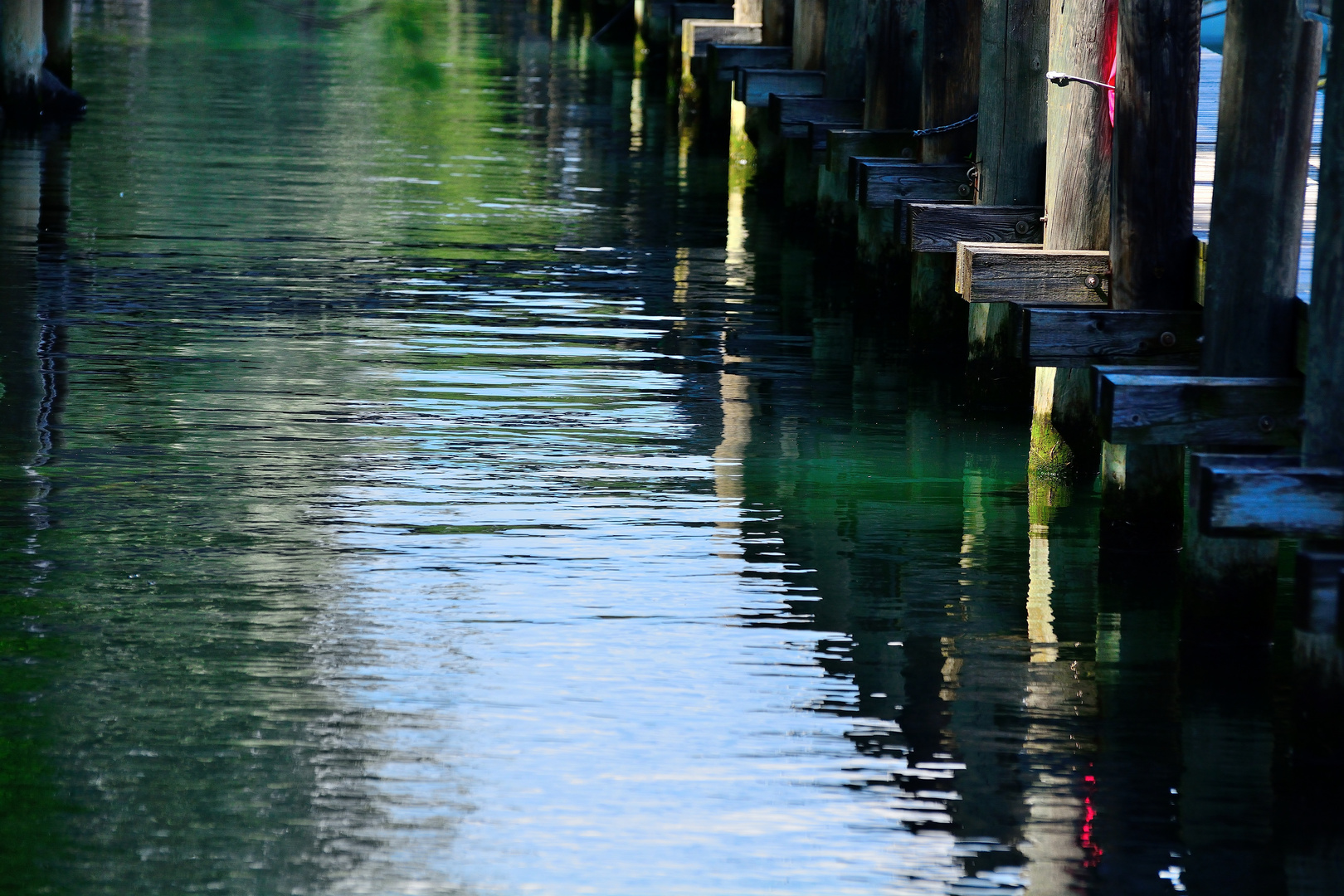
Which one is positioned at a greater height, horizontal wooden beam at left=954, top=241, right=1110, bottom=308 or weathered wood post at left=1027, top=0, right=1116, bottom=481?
weathered wood post at left=1027, top=0, right=1116, bottom=481

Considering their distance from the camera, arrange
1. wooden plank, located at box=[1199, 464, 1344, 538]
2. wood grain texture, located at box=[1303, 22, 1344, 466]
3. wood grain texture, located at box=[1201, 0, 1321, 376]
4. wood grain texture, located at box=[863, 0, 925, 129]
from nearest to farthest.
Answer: wooden plank, located at box=[1199, 464, 1344, 538]
wood grain texture, located at box=[1303, 22, 1344, 466]
wood grain texture, located at box=[1201, 0, 1321, 376]
wood grain texture, located at box=[863, 0, 925, 129]

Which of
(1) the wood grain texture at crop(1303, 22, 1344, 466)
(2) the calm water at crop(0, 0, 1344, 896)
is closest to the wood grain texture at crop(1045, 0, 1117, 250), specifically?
(2) the calm water at crop(0, 0, 1344, 896)

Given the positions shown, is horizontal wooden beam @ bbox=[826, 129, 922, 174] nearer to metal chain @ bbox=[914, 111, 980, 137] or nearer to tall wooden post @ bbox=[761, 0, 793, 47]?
metal chain @ bbox=[914, 111, 980, 137]

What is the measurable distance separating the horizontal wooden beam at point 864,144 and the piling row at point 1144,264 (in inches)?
21.5

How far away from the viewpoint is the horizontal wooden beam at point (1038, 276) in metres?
7.20

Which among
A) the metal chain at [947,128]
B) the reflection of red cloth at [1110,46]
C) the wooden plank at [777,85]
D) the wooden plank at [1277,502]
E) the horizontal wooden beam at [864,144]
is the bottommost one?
the wooden plank at [1277,502]

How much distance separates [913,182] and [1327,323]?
520 centimetres

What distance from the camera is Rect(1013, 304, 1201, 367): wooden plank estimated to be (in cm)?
676

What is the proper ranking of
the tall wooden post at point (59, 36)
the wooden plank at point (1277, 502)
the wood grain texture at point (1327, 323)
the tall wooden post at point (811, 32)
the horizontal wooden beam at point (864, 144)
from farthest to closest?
the tall wooden post at point (59, 36) → the tall wooden post at point (811, 32) → the horizontal wooden beam at point (864, 144) → the wood grain texture at point (1327, 323) → the wooden plank at point (1277, 502)

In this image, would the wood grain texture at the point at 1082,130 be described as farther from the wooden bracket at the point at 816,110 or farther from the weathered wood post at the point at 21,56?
the weathered wood post at the point at 21,56

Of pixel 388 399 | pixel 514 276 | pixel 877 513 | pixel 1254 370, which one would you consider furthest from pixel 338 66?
pixel 1254 370

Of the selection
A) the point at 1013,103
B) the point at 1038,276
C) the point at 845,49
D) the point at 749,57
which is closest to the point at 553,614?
the point at 1038,276

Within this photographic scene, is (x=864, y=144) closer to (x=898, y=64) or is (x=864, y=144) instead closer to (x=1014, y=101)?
(x=898, y=64)

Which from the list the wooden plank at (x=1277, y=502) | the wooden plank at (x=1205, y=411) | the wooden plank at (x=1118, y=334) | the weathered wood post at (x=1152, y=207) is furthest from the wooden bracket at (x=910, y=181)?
the wooden plank at (x=1277, y=502)
